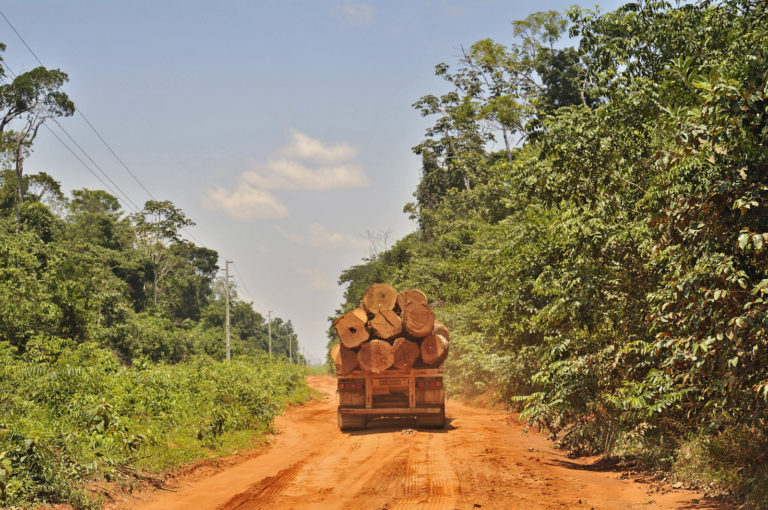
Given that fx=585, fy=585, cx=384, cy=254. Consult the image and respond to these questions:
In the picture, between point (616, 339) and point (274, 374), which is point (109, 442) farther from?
point (274, 374)

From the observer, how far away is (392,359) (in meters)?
13.2

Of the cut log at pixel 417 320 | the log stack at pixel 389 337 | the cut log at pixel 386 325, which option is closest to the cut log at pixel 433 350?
the log stack at pixel 389 337

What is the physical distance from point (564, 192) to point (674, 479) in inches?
174

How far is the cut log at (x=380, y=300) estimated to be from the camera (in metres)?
13.6

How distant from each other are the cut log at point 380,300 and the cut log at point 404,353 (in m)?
0.83

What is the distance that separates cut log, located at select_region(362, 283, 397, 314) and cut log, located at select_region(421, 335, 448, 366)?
44.6 inches

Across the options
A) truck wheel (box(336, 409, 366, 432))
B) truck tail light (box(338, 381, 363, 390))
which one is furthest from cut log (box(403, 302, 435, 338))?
truck wheel (box(336, 409, 366, 432))

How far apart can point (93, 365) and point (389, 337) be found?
658cm

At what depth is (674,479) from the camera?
722 centimetres

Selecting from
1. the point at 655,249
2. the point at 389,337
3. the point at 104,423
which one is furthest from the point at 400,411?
the point at 655,249

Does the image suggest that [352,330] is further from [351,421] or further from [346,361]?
[351,421]

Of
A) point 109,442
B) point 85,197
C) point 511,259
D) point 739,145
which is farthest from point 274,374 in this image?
point 85,197

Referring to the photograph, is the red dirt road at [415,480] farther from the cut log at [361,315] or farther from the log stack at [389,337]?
the cut log at [361,315]

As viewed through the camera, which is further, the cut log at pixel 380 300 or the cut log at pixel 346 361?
the cut log at pixel 380 300
